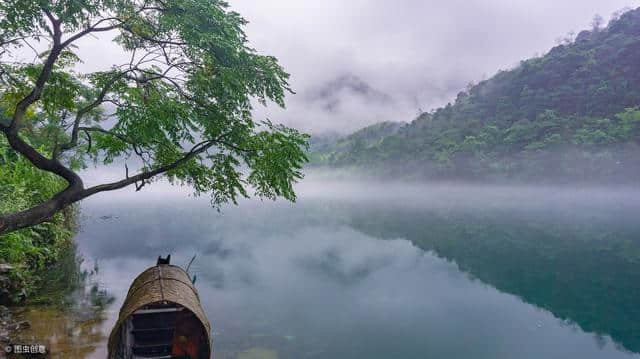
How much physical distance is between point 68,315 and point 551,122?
120 meters

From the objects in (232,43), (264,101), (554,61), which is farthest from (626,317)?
(554,61)

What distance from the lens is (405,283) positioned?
26531mm

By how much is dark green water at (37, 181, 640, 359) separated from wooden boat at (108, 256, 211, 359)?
9.50 feet

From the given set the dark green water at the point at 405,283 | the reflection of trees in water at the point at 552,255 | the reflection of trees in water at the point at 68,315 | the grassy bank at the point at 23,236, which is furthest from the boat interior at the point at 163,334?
the reflection of trees in water at the point at 552,255

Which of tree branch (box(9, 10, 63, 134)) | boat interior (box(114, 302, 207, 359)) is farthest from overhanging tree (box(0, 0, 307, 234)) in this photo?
boat interior (box(114, 302, 207, 359))

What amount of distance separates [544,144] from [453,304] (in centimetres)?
10060

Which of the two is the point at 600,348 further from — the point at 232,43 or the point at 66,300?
the point at 66,300

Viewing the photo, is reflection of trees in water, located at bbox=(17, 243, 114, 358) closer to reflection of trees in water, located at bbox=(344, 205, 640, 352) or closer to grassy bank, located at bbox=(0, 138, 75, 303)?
grassy bank, located at bbox=(0, 138, 75, 303)

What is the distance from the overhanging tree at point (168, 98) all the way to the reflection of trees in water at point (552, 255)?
17740mm

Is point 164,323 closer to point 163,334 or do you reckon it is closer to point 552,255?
point 163,334

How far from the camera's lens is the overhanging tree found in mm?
8883

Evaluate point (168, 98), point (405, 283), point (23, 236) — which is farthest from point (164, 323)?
point (405, 283)

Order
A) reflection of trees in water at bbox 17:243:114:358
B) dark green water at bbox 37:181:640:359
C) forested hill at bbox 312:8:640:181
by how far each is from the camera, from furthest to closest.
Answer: forested hill at bbox 312:8:640:181 < dark green water at bbox 37:181:640:359 < reflection of trees in water at bbox 17:243:114:358

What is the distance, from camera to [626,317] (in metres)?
19.8
